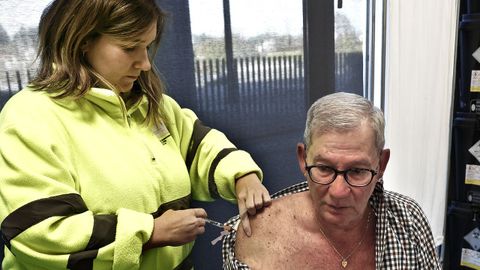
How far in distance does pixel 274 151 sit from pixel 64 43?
1.34 metres

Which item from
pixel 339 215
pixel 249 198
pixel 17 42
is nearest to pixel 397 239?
pixel 339 215

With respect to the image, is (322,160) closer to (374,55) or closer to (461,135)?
(374,55)

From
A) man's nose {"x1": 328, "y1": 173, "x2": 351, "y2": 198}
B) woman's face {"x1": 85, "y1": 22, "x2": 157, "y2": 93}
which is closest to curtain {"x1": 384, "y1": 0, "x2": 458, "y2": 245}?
man's nose {"x1": 328, "y1": 173, "x2": 351, "y2": 198}

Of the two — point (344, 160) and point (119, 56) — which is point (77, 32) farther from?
point (344, 160)

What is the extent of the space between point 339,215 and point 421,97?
175 cm

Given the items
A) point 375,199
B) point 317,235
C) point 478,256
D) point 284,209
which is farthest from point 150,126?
point 478,256

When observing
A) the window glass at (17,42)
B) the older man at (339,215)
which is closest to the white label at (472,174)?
the older man at (339,215)

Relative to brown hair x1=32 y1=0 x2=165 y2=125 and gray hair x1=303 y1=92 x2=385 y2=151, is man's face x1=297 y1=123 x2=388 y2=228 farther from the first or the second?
brown hair x1=32 y1=0 x2=165 y2=125

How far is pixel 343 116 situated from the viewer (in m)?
1.18

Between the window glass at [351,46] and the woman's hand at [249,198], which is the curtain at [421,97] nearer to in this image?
the window glass at [351,46]

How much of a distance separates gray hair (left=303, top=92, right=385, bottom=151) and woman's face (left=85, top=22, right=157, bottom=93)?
512mm

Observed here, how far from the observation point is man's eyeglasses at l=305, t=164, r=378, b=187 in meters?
1.18

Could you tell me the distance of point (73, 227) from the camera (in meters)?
1.05

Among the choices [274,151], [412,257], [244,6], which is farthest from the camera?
[274,151]
